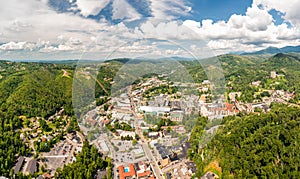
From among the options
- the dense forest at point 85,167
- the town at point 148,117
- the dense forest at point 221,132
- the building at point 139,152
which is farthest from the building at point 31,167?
the building at point 139,152

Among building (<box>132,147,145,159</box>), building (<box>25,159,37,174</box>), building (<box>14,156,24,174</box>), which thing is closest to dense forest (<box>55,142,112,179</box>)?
building (<box>25,159,37,174</box>)

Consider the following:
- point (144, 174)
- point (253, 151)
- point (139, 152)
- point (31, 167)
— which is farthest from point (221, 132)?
point (31, 167)

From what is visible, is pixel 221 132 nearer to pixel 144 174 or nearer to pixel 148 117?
pixel 144 174

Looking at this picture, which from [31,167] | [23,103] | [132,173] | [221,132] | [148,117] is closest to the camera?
[148,117]

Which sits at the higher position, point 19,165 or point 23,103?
point 23,103

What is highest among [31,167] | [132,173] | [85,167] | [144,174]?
[132,173]

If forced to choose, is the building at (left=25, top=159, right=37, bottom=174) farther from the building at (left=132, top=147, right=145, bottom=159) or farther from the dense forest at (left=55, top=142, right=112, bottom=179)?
the building at (left=132, top=147, right=145, bottom=159)

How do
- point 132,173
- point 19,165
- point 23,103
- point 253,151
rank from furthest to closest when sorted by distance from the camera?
point 23,103 < point 19,165 < point 253,151 < point 132,173

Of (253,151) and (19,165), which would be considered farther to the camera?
(19,165)

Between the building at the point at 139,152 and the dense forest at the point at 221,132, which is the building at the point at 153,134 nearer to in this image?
the building at the point at 139,152

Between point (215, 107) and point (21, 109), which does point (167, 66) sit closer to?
point (215, 107)
